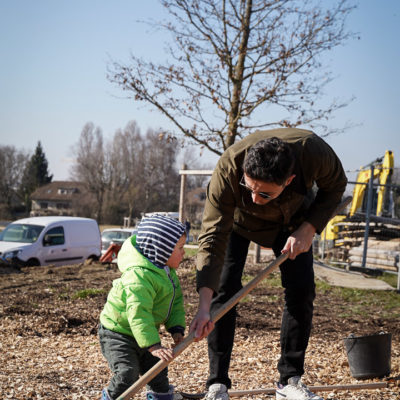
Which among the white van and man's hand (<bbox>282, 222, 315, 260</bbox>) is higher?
man's hand (<bbox>282, 222, 315, 260</bbox>)

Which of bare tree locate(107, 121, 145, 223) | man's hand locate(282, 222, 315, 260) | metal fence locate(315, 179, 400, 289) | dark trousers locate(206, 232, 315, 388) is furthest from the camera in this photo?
bare tree locate(107, 121, 145, 223)

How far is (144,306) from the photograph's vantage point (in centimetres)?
275

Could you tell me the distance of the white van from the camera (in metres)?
12.9

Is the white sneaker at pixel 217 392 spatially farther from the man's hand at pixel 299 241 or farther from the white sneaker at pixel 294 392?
the man's hand at pixel 299 241

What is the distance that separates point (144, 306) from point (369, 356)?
2004 millimetres

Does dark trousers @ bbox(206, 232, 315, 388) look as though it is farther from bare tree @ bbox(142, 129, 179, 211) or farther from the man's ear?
bare tree @ bbox(142, 129, 179, 211)

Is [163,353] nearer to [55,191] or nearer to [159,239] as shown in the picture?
[159,239]

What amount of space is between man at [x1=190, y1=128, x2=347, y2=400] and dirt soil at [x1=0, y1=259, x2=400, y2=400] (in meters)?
0.47

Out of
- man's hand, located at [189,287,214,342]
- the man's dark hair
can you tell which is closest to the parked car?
man's hand, located at [189,287,214,342]

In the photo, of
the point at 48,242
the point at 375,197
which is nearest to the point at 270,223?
the point at 48,242

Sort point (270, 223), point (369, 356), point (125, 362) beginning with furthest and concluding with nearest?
point (369, 356) → point (270, 223) → point (125, 362)

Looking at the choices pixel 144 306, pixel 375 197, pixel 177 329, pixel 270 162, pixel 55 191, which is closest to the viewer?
pixel 270 162

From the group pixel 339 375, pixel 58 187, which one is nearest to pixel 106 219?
pixel 58 187

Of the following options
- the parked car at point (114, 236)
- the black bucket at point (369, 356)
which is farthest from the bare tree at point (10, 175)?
the black bucket at point (369, 356)
